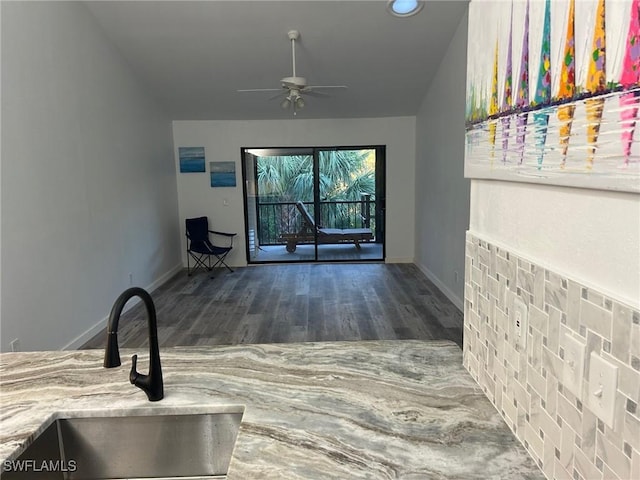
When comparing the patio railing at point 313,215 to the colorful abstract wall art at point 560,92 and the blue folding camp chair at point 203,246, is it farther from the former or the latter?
the colorful abstract wall art at point 560,92

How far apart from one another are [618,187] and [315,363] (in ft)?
3.00

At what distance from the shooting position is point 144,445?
1.06 metres

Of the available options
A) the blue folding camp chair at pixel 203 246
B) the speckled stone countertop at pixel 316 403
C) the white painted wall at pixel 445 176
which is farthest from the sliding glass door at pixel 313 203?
the speckled stone countertop at pixel 316 403

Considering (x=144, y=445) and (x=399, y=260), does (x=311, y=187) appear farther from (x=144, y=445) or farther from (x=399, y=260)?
(x=144, y=445)

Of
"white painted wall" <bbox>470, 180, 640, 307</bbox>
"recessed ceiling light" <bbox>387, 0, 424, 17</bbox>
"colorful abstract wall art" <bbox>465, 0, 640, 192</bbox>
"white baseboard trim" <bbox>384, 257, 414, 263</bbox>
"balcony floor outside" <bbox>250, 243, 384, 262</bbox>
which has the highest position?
"recessed ceiling light" <bbox>387, 0, 424, 17</bbox>

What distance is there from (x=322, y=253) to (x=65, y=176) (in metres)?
4.37

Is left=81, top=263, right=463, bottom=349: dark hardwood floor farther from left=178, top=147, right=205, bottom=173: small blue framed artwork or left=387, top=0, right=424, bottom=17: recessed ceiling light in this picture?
left=387, top=0, right=424, bottom=17: recessed ceiling light

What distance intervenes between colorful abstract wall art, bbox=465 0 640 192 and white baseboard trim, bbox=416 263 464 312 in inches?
137

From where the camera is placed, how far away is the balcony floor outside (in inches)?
269

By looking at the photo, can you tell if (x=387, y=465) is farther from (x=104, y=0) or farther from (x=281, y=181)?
(x=281, y=181)

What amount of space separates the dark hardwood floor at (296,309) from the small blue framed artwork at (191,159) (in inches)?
65.0

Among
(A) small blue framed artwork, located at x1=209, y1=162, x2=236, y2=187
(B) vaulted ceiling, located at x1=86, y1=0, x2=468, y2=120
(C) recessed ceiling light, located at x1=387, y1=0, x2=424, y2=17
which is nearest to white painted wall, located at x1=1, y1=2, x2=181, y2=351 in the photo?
(B) vaulted ceiling, located at x1=86, y1=0, x2=468, y2=120

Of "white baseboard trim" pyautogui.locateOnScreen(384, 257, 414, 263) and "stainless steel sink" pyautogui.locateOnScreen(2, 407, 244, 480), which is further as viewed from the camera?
"white baseboard trim" pyautogui.locateOnScreen(384, 257, 414, 263)

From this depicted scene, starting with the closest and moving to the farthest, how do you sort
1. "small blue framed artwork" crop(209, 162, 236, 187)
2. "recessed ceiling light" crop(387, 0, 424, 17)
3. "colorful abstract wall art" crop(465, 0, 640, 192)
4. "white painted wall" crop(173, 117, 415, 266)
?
"colorful abstract wall art" crop(465, 0, 640, 192)
"recessed ceiling light" crop(387, 0, 424, 17)
"white painted wall" crop(173, 117, 415, 266)
"small blue framed artwork" crop(209, 162, 236, 187)
